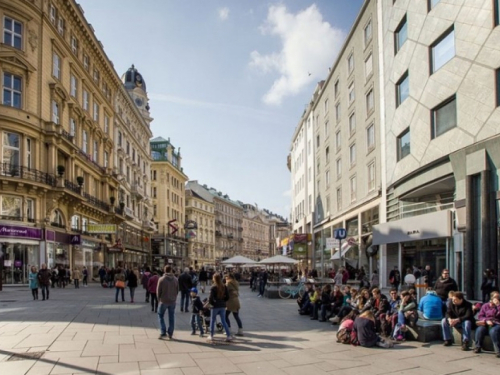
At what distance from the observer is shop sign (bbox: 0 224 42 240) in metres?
30.3

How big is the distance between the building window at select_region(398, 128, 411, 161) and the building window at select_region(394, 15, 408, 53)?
4.78 metres

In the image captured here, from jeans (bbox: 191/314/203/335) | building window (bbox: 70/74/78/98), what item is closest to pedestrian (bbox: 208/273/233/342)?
jeans (bbox: 191/314/203/335)

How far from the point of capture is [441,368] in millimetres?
8883

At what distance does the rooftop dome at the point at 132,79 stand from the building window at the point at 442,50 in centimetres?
6358

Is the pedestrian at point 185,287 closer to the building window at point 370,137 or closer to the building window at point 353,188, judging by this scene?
the building window at point 370,137

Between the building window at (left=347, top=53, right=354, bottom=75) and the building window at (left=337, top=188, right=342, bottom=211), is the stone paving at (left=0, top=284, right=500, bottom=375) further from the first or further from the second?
the building window at (left=337, top=188, right=342, bottom=211)

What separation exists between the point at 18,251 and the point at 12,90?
10.3 metres

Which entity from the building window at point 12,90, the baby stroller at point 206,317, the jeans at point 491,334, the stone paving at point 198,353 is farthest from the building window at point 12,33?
the jeans at point 491,334

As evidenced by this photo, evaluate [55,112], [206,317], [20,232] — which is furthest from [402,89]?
[55,112]

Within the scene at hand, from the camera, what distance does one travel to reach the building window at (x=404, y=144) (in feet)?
84.3

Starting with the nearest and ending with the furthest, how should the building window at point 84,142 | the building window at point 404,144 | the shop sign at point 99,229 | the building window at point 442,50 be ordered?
the building window at point 442,50 → the building window at point 404,144 → the shop sign at point 99,229 → the building window at point 84,142

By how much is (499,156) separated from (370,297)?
7881 mm

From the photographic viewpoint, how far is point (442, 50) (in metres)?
21.5

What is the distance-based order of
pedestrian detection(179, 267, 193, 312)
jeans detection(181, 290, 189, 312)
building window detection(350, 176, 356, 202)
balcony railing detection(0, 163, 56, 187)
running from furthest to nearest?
1. building window detection(350, 176, 356, 202)
2. balcony railing detection(0, 163, 56, 187)
3. jeans detection(181, 290, 189, 312)
4. pedestrian detection(179, 267, 193, 312)
